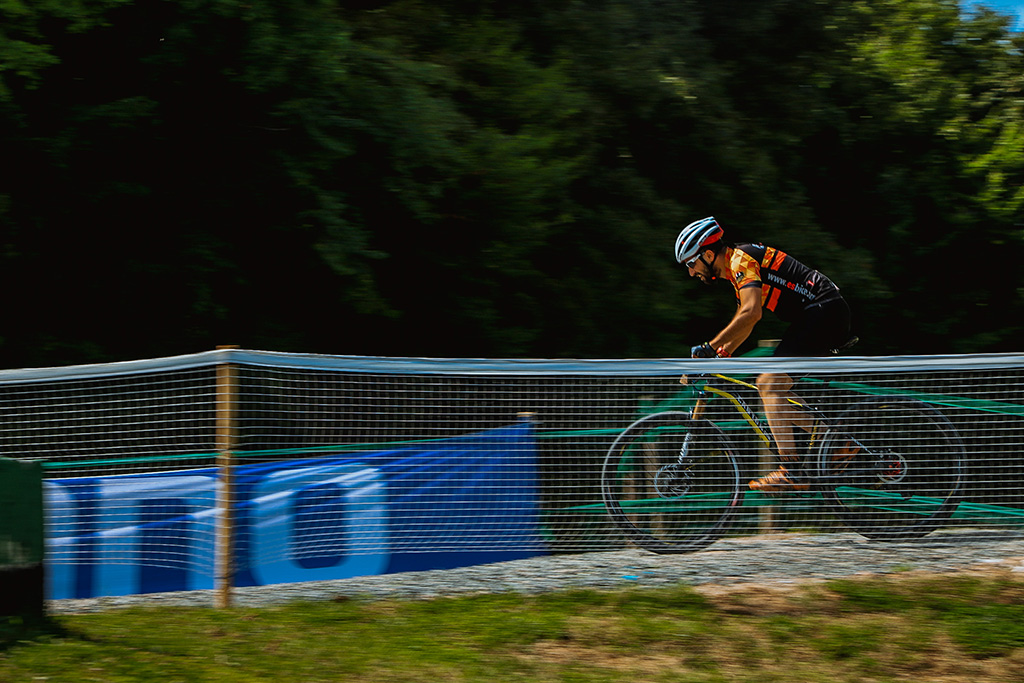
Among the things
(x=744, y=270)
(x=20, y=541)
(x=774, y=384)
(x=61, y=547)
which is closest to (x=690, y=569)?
(x=774, y=384)

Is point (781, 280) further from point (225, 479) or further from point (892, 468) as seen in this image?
point (225, 479)

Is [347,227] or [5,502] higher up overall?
[347,227]

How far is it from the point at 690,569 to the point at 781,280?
1.95 metres

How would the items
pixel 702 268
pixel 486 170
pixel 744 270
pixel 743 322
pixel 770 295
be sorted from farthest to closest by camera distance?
1. pixel 486 170
2. pixel 702 268
3. pixel 770 295
4. pixel 744 270
5. pixel 743 322

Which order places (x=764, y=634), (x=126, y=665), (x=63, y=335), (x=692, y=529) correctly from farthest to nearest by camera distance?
(x=63, y=335)
(x=692, y=529)
(x=764, y=634)
(x=126, y=665)

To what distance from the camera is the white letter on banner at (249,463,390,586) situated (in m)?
5.83

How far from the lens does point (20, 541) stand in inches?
200

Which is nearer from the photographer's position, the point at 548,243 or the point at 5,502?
the point at 5,502

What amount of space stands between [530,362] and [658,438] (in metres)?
1.07

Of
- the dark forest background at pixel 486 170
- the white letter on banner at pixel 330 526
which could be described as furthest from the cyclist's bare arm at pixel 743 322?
the dark forest background at pixel 486 170

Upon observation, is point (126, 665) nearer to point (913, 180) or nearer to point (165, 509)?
point (165, 509)

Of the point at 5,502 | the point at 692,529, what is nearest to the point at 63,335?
the point at 5,502

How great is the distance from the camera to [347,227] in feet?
29.3

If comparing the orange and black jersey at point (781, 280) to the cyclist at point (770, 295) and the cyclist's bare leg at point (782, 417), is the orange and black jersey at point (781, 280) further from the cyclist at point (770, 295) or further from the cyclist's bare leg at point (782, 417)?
the cyclist's bare leg at point (782, 417)
